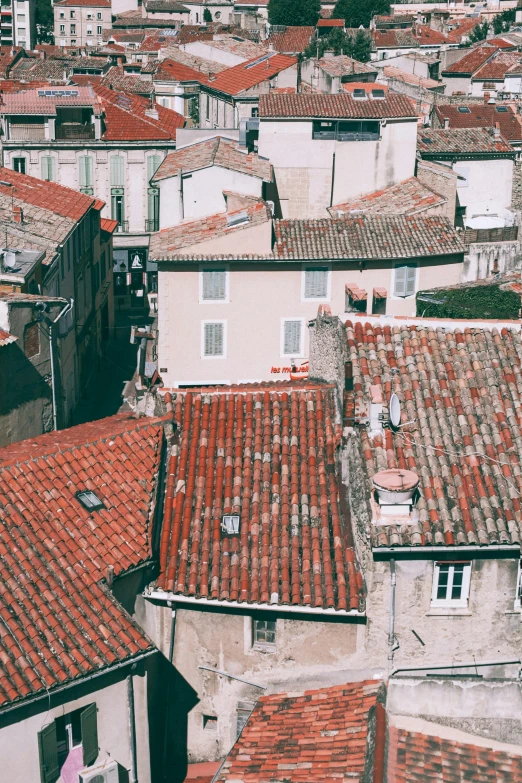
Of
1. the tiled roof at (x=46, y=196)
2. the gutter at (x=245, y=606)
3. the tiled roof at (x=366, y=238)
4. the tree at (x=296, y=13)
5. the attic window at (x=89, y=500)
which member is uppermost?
the tree at (x=296, y=13)

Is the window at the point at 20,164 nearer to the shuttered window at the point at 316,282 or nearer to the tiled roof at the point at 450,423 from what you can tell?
the shuttered window at the point at 316,282

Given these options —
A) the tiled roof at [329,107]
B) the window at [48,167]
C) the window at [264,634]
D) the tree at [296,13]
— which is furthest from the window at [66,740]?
the tree at [296,13]

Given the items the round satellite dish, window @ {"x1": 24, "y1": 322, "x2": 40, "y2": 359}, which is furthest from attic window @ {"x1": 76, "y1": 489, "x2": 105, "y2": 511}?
window @ {"x1": 24, "y1": 322, "x2": 40, "y2": 359}

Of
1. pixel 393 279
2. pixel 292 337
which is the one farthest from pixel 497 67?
pixel 292 337

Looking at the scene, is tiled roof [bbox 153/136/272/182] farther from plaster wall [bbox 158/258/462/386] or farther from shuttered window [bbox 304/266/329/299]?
plaster wall [bbox 158/258/462/386]

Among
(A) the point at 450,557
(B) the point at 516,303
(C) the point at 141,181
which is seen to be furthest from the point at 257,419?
(C) the point at 141,181

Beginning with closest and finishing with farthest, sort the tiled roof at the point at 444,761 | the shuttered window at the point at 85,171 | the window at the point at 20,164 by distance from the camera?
the tiled roof at the point at 444,761 < the window at the point at 20,164 < the shuttered window at the point at 85,171

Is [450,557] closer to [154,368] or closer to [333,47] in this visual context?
[154,368]
